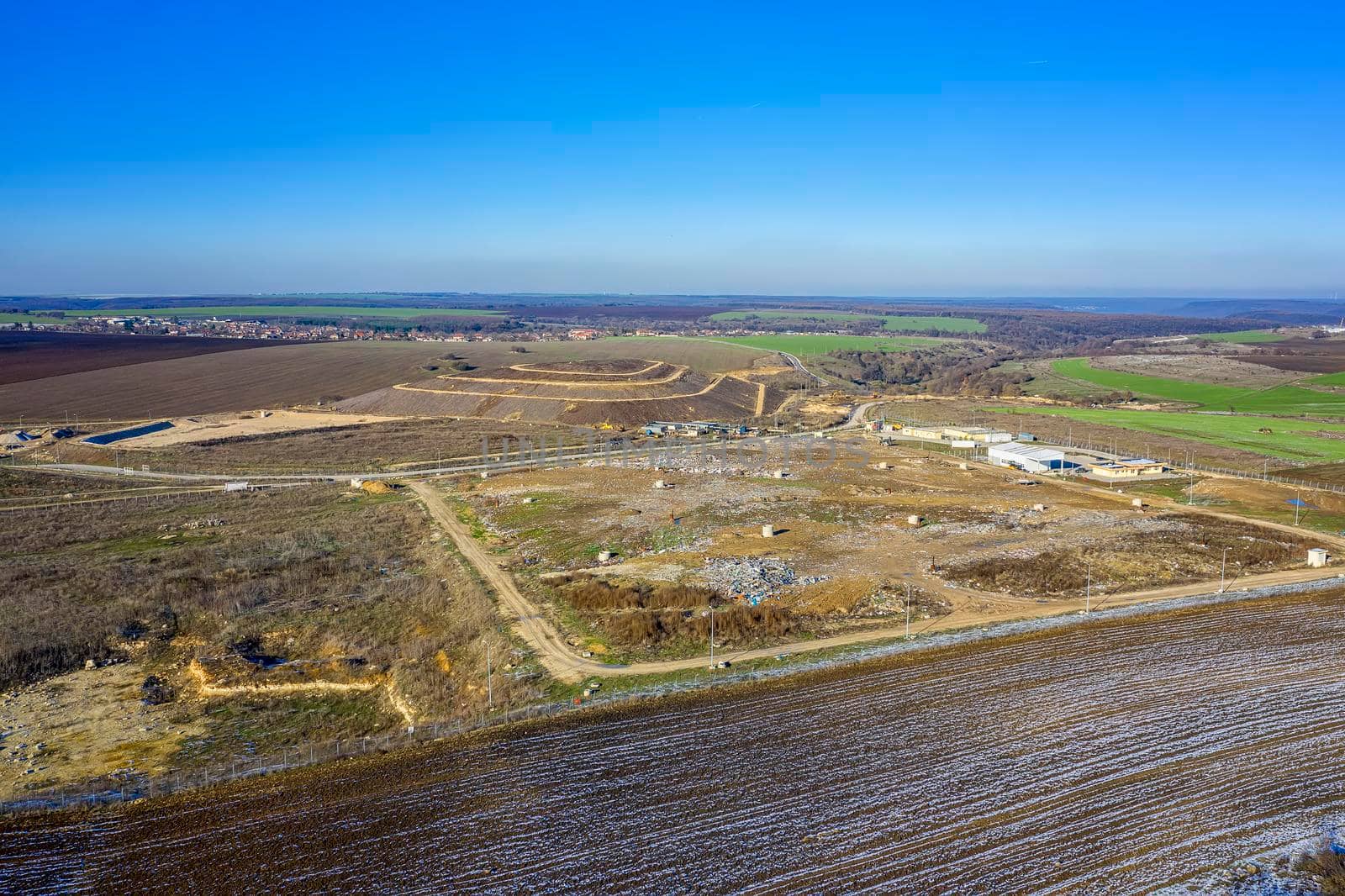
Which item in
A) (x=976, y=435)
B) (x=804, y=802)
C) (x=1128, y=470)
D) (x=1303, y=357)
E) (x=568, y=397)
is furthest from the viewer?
(x=1303, y=357)

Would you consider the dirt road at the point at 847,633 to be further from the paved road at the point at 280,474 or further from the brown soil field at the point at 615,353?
the brown soil field at the point at 615,353

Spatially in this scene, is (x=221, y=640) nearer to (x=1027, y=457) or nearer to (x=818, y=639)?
(x=818, y=639)

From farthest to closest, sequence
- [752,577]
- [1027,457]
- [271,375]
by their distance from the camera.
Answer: [271,375], [1027,457], [752,577]

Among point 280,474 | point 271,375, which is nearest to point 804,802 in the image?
point 280,474

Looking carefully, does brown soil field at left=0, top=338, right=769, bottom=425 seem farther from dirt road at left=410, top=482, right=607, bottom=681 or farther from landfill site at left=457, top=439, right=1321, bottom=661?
dirt road at left=410, top=482, right=607, bottom=681

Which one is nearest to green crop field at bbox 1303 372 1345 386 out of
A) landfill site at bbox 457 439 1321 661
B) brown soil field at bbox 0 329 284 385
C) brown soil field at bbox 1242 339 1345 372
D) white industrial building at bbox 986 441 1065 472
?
brown soil field at bbox 1242 339 1345 372
